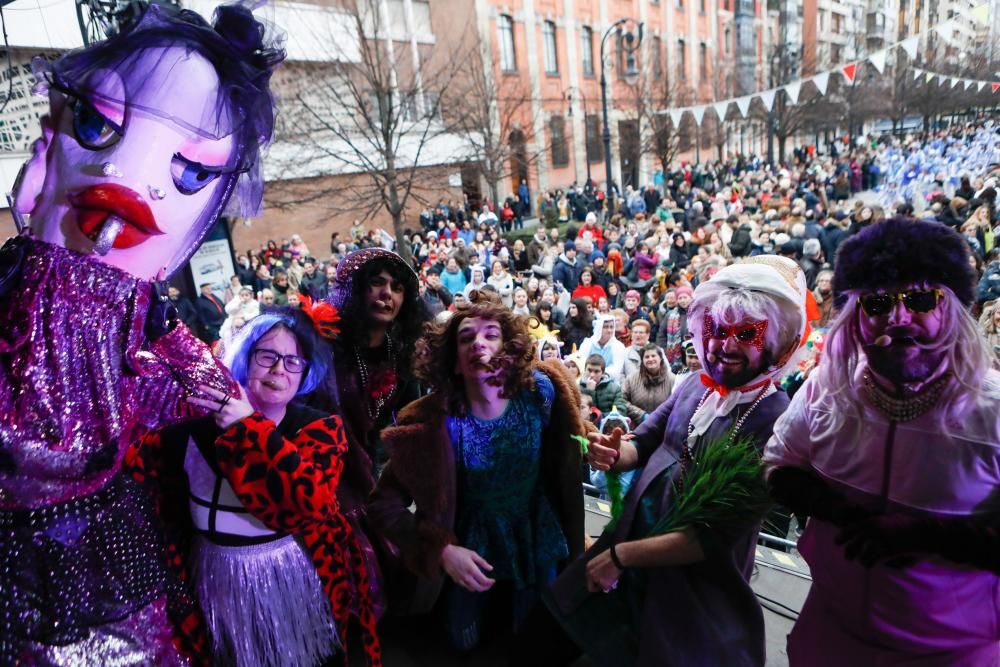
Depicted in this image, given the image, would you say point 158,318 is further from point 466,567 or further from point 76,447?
point 466,567

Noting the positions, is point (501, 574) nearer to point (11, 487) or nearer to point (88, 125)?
point (11, 487)

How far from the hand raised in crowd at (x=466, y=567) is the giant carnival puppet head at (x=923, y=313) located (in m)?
1.29

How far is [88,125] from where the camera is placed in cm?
133

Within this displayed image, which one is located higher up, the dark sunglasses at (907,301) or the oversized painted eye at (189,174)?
the oversized painted eye at (189,174)

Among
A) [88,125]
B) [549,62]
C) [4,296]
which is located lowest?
[4,296]

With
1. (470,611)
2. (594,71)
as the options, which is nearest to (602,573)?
(470,611)

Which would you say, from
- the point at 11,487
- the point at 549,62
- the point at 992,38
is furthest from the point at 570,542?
the point at 549,62

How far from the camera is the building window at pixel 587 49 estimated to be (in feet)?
87.4

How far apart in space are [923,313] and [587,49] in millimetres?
28330

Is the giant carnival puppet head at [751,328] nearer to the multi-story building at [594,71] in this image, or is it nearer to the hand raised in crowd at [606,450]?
the hand raised in crowd at [606,450]

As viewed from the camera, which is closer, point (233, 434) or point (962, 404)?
point (962, 404)

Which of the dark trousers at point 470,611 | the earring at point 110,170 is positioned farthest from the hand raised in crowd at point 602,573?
the earring at point 110,170

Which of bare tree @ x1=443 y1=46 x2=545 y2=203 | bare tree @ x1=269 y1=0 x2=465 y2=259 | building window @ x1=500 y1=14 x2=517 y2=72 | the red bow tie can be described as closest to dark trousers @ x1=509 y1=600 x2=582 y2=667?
the red bow tie

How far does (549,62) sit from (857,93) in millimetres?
11331
